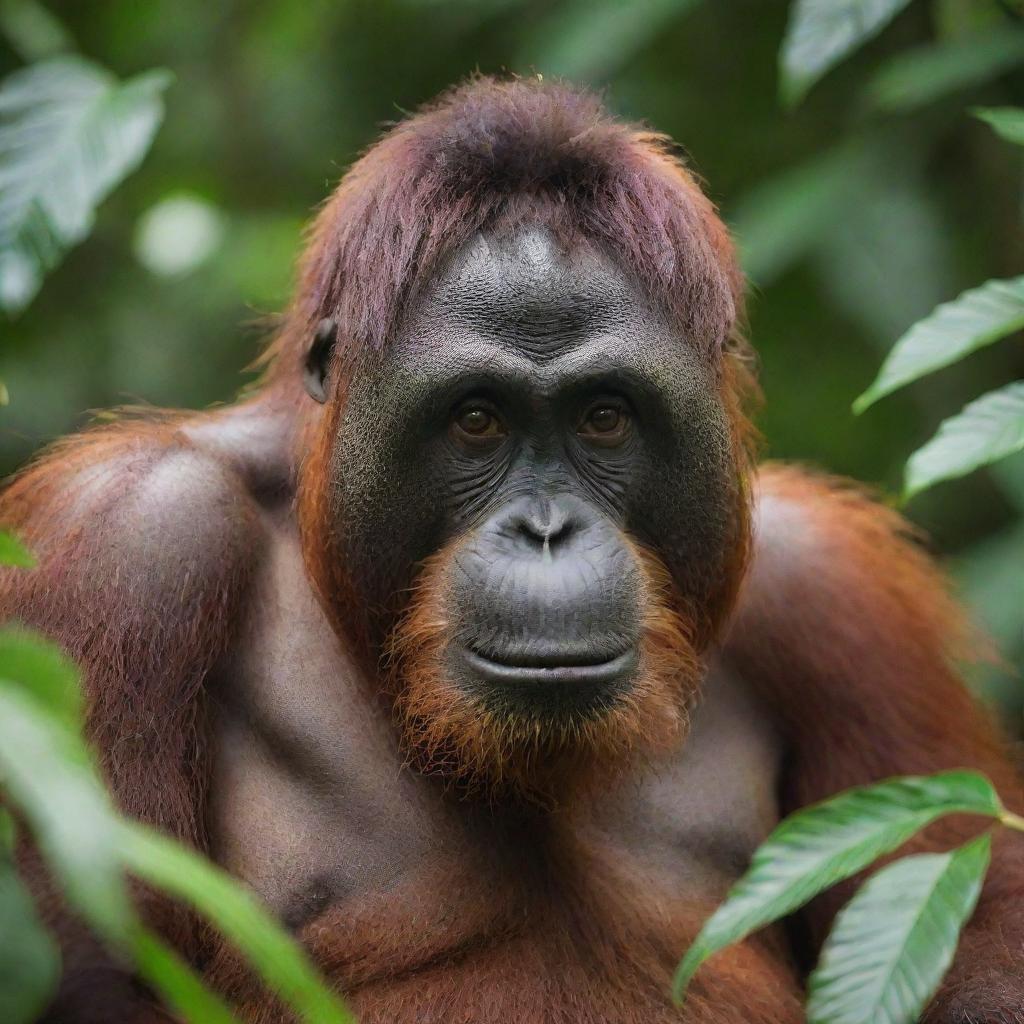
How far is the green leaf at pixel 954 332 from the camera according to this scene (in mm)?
3033

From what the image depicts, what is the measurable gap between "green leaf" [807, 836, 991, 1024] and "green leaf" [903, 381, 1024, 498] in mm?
686

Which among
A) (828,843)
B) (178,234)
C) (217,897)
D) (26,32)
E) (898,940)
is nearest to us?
(217,897)

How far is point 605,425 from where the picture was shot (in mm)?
3246

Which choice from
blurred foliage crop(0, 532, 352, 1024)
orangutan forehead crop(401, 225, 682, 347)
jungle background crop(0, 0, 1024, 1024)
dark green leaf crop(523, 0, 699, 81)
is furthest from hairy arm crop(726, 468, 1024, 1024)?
blurred foliage crop(0, 532, 352, 1024)

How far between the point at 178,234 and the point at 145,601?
14.0ft

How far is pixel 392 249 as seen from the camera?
321cm

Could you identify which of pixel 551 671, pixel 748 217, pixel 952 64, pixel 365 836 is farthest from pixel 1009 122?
pixel 748 217

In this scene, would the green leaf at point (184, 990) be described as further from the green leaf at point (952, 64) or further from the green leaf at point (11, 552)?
the green leaf at point (952, 64)

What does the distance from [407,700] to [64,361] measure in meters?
4.26

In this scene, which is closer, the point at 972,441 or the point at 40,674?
the point at 40,674

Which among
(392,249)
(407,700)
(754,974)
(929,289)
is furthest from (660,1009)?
(929,289)

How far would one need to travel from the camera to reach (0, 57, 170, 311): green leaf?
11.1 ft

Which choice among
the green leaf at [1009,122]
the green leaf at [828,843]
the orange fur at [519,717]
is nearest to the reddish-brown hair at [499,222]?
the orange fur at [519,717]

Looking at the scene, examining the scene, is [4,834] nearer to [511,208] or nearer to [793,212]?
[511,208]
